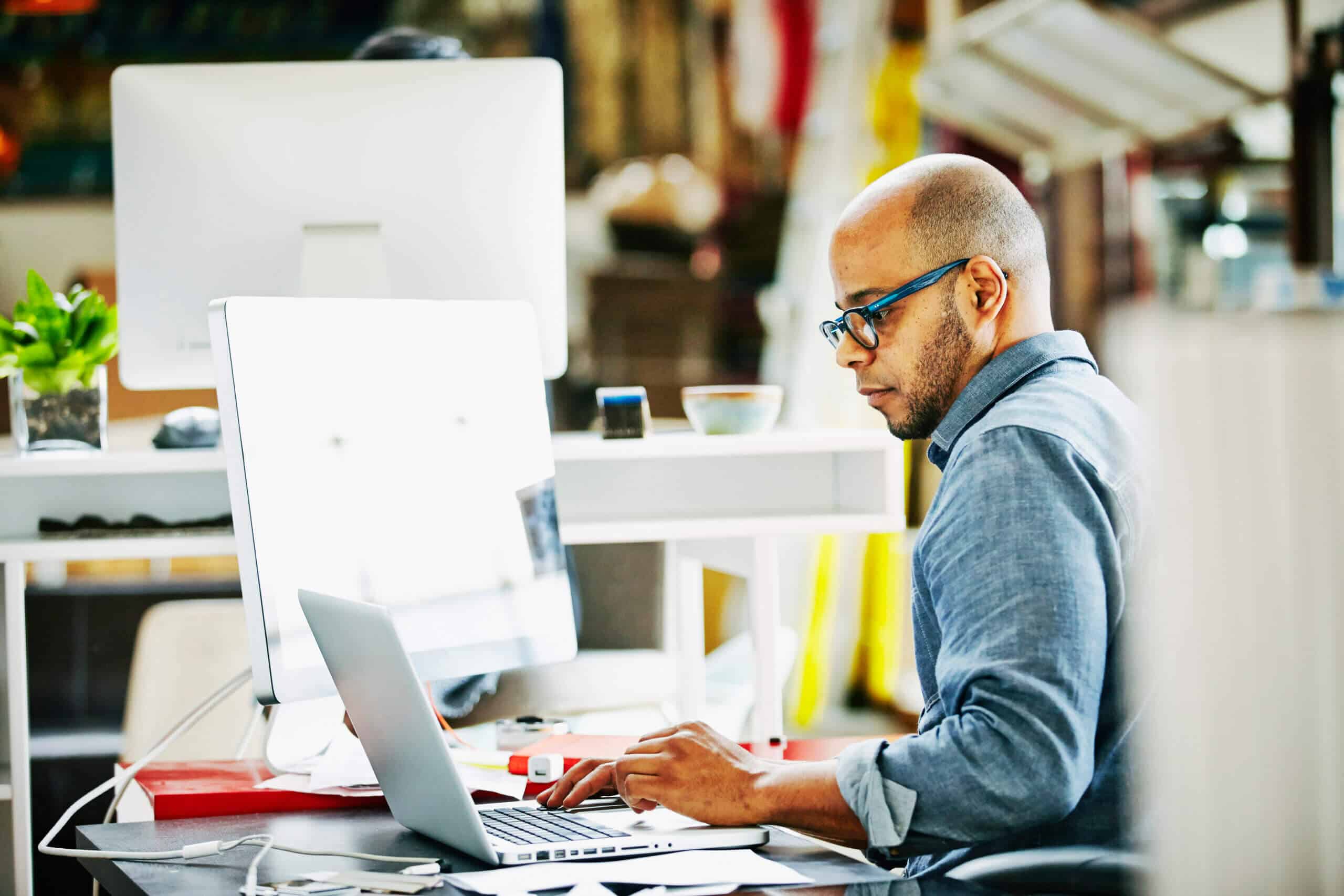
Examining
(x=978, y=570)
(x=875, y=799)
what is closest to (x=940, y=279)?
(x=978, y=570)

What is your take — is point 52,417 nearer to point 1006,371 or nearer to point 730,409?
point 730,409

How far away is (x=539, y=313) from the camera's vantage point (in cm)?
176

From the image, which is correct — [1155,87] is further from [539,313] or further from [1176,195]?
[539,313]

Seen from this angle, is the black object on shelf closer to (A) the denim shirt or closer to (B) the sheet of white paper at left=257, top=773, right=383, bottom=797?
(B) the sheet of white paper at left=257, top=773, right=383, bottom=797

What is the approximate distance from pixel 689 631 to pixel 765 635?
299 mm

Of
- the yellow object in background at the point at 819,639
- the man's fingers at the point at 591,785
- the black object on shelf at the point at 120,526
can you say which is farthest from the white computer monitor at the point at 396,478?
the yellow object in background at the point at 819,639

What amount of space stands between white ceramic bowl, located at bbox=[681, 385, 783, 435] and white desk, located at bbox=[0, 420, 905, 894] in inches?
1.3

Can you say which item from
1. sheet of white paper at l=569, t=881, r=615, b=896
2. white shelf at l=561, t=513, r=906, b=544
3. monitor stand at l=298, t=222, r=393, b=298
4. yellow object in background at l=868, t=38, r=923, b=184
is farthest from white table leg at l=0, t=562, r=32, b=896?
yellow object in background at l=868, t=38, r=923, b=184

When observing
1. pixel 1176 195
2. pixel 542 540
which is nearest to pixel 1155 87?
pixel 1176 195

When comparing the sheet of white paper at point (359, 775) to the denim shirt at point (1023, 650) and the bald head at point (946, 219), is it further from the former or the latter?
the bald head at point (946, 219)

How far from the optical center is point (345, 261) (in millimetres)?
1705

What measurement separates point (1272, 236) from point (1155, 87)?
1.85 ft

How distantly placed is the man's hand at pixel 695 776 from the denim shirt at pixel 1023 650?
82 millimetres

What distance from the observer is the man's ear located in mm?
1191
